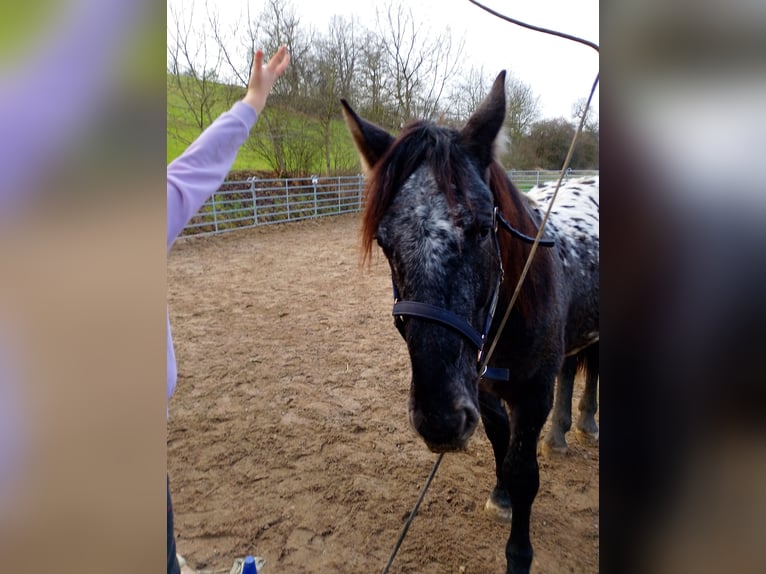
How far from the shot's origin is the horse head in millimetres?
1229

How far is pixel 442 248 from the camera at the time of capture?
126 cm

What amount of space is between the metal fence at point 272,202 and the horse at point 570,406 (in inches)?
298

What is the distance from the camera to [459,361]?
126 cm

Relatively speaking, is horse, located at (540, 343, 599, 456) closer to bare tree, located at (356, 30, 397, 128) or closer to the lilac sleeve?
bare tree, located at (356, 30, 397, 128)

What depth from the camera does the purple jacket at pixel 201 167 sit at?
84cm

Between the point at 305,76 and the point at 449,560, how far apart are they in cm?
496

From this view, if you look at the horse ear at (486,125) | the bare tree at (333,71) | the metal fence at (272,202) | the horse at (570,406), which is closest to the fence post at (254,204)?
the metal fence at (272,202)

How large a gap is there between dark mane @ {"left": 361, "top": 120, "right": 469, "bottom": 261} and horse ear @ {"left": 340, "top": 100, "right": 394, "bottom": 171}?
0.14 meters

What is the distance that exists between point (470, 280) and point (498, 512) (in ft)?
5.03

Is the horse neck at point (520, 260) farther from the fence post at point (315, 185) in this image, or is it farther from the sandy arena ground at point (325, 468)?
the fence post at point (315, 185)

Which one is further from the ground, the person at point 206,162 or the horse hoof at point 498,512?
the person at point 206,162

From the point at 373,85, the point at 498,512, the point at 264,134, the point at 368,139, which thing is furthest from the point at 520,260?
the point at 264,134

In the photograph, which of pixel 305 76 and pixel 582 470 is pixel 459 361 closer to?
pixel 582 470
